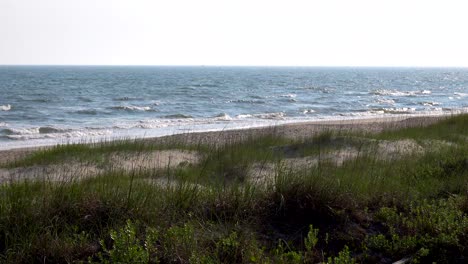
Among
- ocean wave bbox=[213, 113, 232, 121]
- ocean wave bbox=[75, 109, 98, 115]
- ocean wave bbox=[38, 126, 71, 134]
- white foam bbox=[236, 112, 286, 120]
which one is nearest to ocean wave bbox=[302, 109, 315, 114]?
white foam bbox=[236, 112, 286, 120]

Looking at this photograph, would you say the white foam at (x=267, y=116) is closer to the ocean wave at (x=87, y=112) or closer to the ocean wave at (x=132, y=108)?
the ocean wave at (x=132, y=108)

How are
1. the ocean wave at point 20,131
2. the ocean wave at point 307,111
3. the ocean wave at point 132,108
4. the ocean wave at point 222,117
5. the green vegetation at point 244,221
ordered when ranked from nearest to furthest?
the green vegetation at point 244,221
the ocean wave at point 20,131
the ocean wave at point 222,117
the ocean wave at point 132,108
the ocean wave at point 307,111

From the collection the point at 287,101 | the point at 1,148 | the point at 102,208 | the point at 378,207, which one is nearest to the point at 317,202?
the point at 378,207

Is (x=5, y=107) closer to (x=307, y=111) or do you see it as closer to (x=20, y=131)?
(x=20, y=131)

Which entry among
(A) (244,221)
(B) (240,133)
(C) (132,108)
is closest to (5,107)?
(C) (132,108)

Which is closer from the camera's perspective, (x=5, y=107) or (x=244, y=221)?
(x=244, y=221)

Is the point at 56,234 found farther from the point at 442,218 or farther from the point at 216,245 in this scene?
the point at 442,218

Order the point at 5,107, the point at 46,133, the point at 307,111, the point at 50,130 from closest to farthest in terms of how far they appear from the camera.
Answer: the point at 46,133 → the point at 50,130 → the point at 5,107 → the point at 307,111

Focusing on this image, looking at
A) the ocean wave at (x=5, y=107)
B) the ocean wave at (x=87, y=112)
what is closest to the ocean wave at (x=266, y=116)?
the ocean wave at (x=87, y=112)

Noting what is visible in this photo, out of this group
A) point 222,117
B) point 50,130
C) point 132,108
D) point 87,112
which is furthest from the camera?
point 132,108

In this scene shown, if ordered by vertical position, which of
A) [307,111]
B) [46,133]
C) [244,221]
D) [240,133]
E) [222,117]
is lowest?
[46,133]

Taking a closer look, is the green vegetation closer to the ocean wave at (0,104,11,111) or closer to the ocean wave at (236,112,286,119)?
the ocean wave at (236,112,286,119)

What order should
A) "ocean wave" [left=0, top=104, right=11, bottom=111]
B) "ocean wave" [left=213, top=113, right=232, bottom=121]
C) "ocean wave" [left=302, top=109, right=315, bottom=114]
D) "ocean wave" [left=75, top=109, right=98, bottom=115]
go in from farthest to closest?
"ocean wave" [left=302, top=109, right=315, bottom=114] → "ocean wave" [left=0, top=104, right=11, bottom=111] → "ocean wave" [left=75, top=109, right=98, bottom=115] → "ocean wave" [left=213, top=113, right=232, bottom=121]

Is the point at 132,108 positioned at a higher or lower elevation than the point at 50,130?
higher
